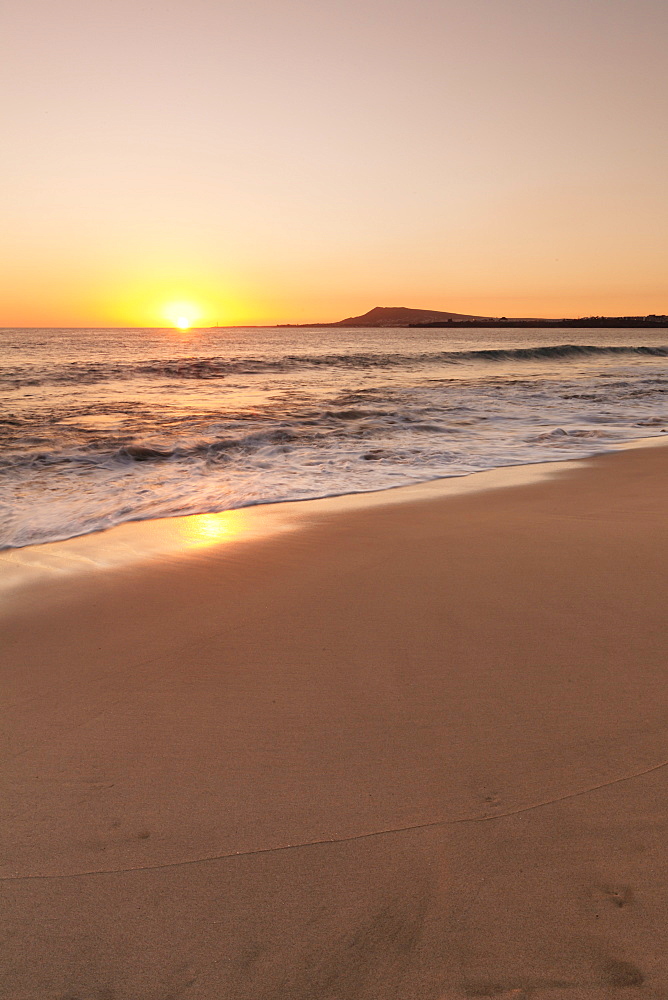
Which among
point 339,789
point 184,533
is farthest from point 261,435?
point 339,789

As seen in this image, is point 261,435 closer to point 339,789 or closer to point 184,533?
point 184,533

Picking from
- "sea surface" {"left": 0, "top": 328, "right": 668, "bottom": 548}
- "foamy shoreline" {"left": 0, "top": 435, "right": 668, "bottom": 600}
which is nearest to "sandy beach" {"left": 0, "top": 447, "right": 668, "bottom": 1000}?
"foamy shoreline" {"left": 0, "top": 435, "right": 668, "bottom": 600}

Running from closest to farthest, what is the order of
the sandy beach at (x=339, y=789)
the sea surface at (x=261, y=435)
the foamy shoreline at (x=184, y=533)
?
the sandy beach at (x=339, y=789) → the foamy shoreline at (x=184, y=533) → the sea surface at (x=261, y=435)

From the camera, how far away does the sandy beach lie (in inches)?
51.5

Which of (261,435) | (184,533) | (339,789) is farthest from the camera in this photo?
(261,435)

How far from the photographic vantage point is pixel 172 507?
5570 mm

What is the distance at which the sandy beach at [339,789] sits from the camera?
1309mm

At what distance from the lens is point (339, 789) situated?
70.3 inches

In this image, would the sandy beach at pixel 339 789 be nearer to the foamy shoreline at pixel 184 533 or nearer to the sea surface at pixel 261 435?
the foamy shoreline at pixel 184 533

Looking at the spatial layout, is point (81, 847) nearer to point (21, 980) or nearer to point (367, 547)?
point (21, 980)

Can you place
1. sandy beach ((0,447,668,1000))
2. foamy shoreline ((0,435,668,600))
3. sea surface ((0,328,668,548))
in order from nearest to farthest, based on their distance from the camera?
sandy beach ((0,447,668,1000)), foamy shoreline ((0,435,668,600)), sea surface ((0,328,668,548))

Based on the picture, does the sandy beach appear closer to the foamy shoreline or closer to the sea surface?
the foamy shoreline

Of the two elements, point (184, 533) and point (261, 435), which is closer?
point (184, 533)

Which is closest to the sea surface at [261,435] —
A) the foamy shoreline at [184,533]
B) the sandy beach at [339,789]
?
the foamy shoreline at [184,533]
